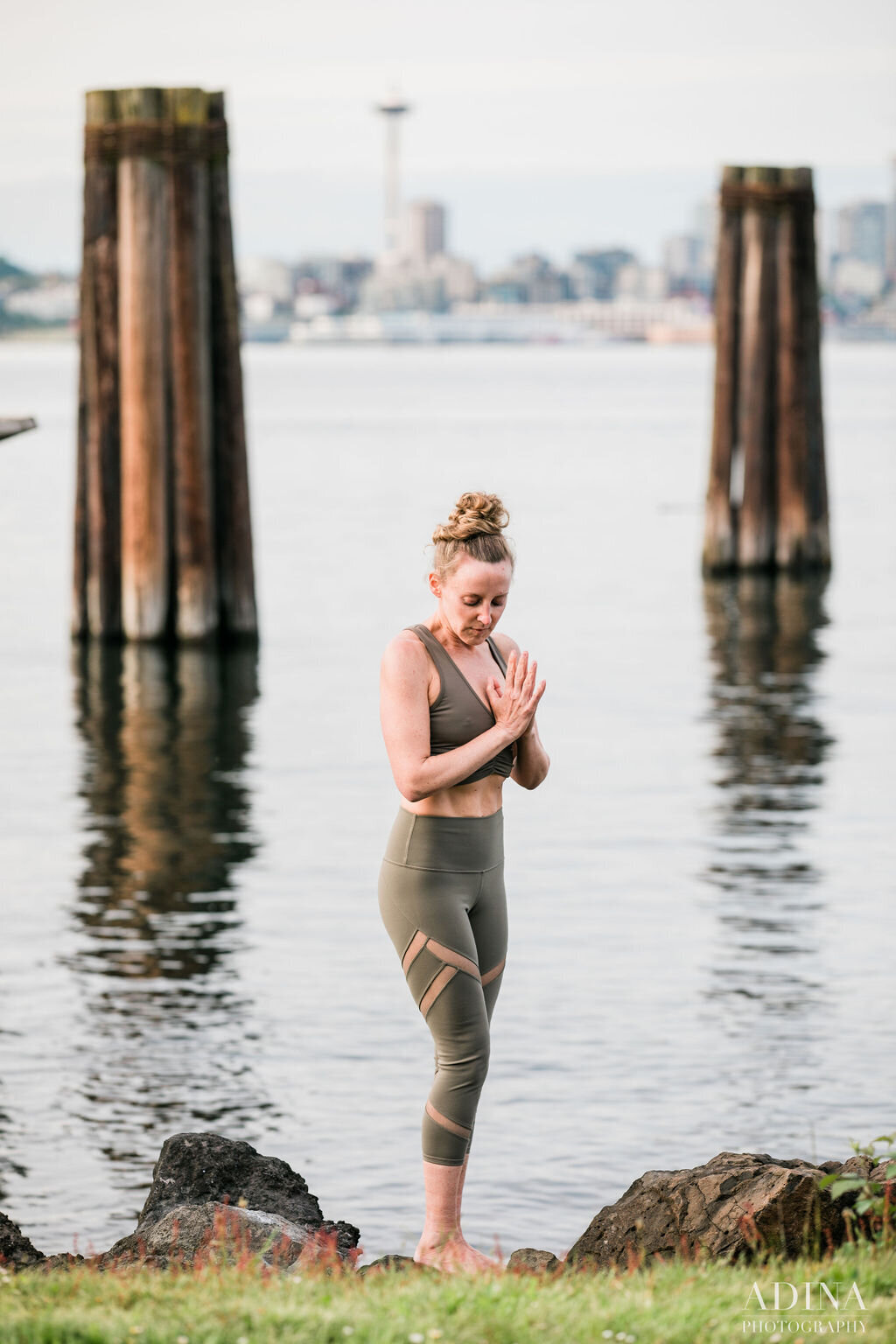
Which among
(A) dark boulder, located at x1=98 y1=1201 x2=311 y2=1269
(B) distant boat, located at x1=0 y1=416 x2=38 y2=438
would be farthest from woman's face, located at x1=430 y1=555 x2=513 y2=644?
(B) distant boat, located at x1=0 y1=416 x2=38 y2=438

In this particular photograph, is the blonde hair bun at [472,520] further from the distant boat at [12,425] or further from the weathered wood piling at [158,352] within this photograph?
the weathered wood piling at [158,352]

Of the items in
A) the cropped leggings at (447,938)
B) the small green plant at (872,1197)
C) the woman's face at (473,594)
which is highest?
the woman's face at (473,594)

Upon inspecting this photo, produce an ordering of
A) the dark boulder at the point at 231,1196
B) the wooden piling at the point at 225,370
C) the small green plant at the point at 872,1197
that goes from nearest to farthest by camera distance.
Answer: the small green plant at the point at 872,1197 → the dark boulder at the point at 231,1196 → the wooden piling at the point at 225,370

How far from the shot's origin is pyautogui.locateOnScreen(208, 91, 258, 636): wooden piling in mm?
19203

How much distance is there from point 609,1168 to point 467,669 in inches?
122

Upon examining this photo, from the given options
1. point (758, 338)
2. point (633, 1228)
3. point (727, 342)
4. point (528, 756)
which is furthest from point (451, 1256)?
point (727, 342)

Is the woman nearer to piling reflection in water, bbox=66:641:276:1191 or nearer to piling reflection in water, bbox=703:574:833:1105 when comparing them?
piling reflection in water, bbox=66:641:276:1191

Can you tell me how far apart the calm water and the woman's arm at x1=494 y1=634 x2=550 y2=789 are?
2217mm

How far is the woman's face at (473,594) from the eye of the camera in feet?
19.4

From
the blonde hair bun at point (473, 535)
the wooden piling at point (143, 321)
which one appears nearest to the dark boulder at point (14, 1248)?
the blonde hair bun at point (473, 535)

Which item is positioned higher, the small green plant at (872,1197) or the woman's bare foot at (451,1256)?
the small green plant at (872,1197)

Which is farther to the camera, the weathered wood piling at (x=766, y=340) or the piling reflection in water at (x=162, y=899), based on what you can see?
the weathered wood piling at (x=766, y=340)

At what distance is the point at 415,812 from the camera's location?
235 inches

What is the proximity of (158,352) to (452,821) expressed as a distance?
1342cm
